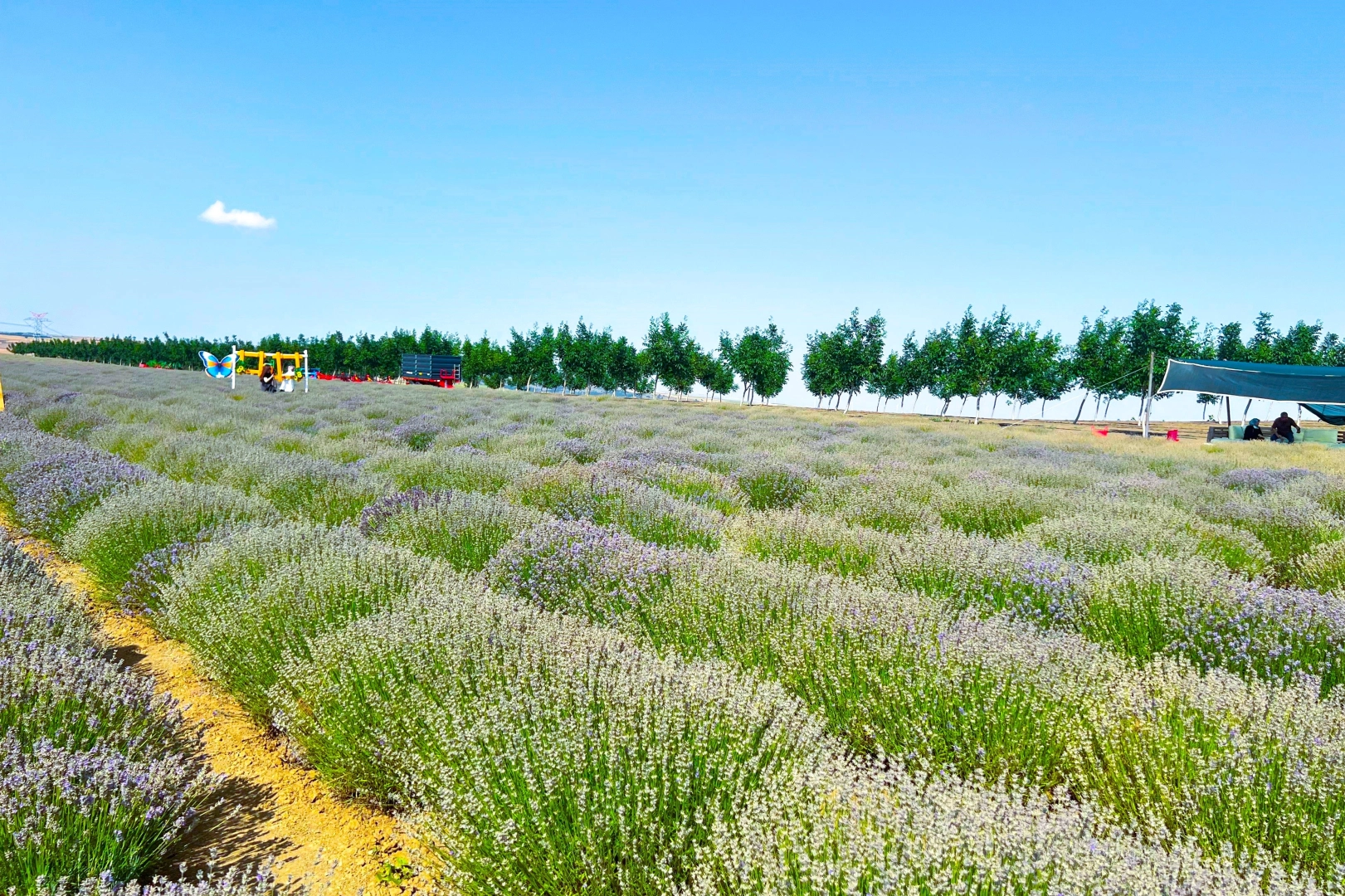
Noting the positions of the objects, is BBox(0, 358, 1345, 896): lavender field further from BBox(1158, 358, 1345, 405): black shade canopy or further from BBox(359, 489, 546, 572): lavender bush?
BBox(1158, 358, 1345, 405): black shade canopy

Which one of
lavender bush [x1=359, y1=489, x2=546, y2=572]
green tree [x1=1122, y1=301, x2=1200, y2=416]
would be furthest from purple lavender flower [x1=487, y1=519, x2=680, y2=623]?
green tree [x1=1122, y1=301, x2=1200, y2=416]

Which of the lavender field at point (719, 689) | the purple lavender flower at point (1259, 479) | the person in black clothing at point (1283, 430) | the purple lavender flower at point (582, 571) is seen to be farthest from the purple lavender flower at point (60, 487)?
the person in black clothing at point (1283, 430)

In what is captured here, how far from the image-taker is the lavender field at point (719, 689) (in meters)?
1.60

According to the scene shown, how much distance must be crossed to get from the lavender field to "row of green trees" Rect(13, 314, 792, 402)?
4591cm

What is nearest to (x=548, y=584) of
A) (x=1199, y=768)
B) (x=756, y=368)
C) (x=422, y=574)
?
(x=422, y=574)

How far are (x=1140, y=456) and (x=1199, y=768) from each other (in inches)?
478

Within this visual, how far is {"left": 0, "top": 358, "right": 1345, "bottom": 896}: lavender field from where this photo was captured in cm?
160

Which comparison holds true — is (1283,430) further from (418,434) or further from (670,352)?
(670,352)

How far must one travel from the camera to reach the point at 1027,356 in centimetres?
3941

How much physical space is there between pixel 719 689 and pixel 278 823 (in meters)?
1.70

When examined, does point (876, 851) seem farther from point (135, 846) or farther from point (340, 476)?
point (340, 476)

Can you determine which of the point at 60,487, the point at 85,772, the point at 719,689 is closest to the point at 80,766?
the point at 85,772

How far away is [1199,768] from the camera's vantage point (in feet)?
6.15

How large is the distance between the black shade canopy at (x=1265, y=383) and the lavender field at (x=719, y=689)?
65.9ft
